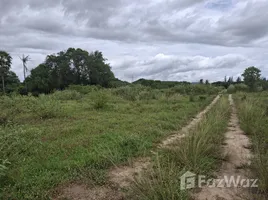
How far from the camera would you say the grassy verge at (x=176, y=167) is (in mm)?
2380

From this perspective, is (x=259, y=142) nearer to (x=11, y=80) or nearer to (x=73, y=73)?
(x=73, y=73)

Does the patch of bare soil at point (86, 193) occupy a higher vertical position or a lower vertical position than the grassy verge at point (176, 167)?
lower

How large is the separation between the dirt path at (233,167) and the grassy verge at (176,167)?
0.55 ft

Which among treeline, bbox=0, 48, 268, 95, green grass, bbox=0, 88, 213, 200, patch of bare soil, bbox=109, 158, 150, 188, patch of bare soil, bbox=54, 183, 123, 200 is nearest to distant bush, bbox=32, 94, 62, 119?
green grass, bbox=0, 88, 213, 200

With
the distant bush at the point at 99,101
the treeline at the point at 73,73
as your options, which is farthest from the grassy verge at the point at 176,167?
the treeline at the point at 73,73

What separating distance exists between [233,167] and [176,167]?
1.04 meters

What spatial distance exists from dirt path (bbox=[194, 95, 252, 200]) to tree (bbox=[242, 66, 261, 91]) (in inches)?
1396

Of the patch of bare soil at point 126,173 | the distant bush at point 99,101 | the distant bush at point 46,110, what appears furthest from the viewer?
the distant bush at point 99,101

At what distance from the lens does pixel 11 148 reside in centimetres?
362

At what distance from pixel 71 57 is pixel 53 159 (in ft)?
124

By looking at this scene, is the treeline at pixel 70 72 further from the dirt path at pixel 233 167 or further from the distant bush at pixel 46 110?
the dirt path at pixel 233 167

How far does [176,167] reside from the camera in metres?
3.16

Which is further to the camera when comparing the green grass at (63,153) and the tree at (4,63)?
the tree at (4,63)

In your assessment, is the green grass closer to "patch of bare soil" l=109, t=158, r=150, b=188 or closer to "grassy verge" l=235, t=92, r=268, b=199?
"patch of bare soil" l=109, t=158, r=150, b=188
